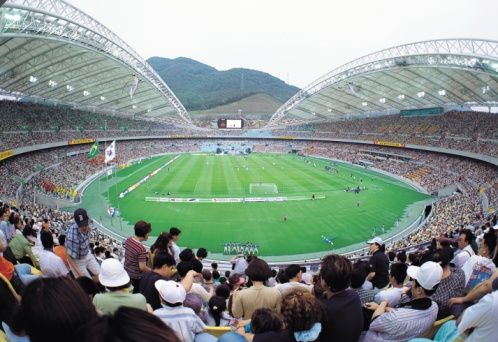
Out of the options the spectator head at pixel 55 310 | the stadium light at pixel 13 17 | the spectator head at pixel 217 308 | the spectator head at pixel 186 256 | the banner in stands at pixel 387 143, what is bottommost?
the spectator head at pixel 217 308

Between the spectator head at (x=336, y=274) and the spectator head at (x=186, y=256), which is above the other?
the spectator head at (x=336, y=274)

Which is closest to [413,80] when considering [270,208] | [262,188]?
[262,188]

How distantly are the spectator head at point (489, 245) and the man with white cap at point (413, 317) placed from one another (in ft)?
8.86

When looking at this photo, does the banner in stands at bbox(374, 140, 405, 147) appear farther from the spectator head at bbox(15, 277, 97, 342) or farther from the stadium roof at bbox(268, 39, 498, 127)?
the spectator head at bbox(15, 277, 97, 342)

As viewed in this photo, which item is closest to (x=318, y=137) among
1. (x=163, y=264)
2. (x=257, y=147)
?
(x=257, y=147)

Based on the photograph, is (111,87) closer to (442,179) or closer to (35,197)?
(35,197)

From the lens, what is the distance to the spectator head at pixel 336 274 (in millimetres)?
3621

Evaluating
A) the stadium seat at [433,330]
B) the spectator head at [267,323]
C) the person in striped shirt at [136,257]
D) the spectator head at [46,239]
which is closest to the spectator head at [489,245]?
the stadium seat at [433,330]

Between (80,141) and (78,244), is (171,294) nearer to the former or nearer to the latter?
(78,244)

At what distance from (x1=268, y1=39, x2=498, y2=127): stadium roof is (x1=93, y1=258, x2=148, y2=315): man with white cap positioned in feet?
102

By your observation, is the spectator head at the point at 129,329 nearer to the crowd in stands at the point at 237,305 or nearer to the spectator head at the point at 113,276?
the crowd in stands at the point at 237,305

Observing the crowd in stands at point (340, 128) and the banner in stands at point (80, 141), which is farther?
the banner in stands at point (80, 141)

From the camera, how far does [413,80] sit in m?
43.0

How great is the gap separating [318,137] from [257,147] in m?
18.2
